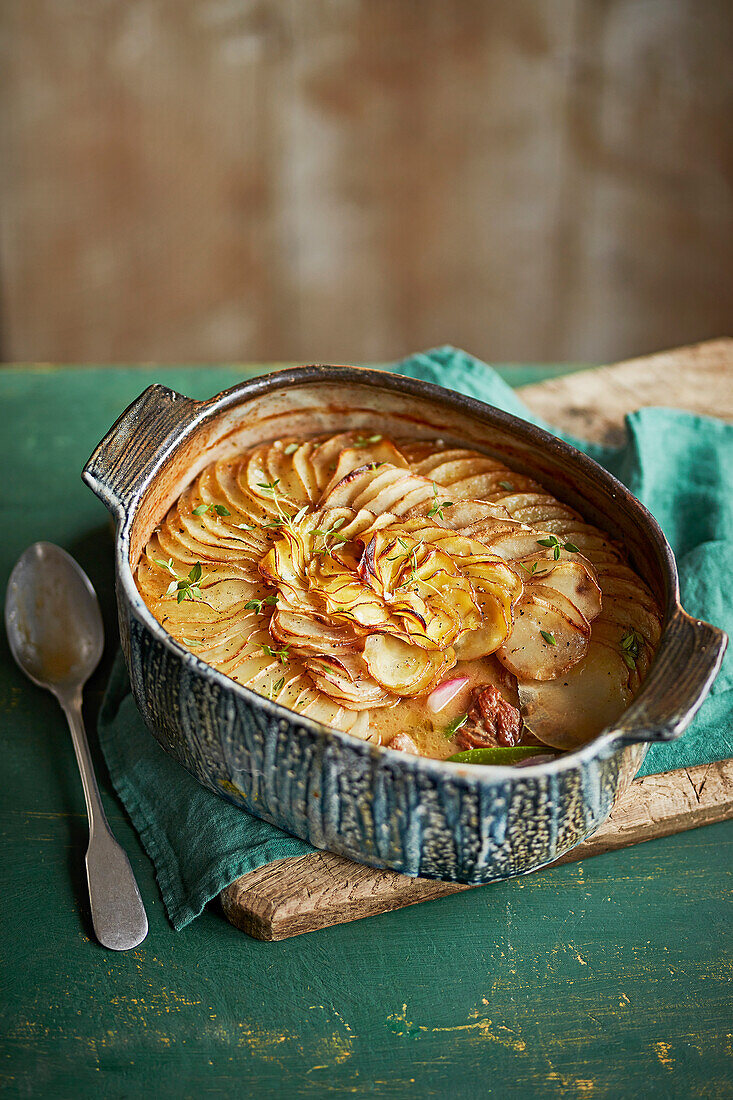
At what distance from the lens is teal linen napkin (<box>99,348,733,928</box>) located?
158 centimetres

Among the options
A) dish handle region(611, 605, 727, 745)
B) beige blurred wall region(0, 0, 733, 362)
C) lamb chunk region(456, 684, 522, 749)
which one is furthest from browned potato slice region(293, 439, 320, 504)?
beige blurred wall region(0, 0, 733, 362)

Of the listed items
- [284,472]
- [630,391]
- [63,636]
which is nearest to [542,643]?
[284,472]

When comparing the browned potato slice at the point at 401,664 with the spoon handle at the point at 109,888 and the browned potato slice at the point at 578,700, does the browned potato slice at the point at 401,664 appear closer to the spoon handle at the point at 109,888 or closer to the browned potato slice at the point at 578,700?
the browned potato slice at the point at 578,700

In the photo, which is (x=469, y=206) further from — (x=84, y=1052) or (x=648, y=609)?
(x=84, y=1052)

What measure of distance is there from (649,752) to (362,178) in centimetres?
375

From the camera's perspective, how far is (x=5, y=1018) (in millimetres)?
1441

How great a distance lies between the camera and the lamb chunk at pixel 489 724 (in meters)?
1.59

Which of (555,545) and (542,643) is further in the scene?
(555,545)

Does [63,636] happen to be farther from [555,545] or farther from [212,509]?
[555,545]

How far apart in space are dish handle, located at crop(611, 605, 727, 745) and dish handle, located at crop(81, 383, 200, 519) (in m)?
0.91

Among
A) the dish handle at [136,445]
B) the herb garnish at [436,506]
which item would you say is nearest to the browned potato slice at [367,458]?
the herb garnish at [436,506]

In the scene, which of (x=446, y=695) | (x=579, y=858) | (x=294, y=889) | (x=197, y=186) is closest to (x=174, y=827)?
(x=294, y=889)

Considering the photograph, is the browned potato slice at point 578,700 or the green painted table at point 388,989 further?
the browned potato slice at point 578,700

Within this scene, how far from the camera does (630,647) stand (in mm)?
1673
